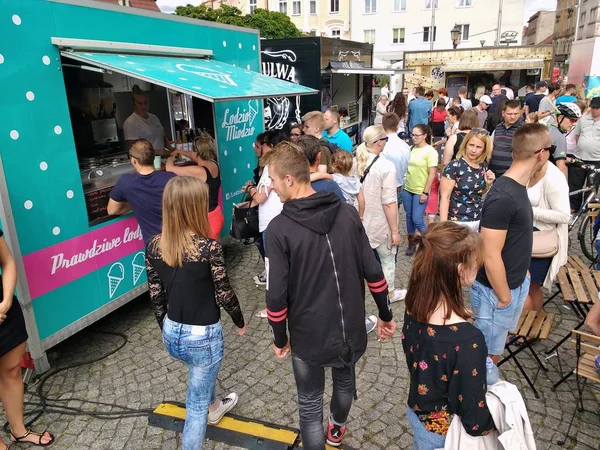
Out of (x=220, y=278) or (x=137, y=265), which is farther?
(x=137, y=265)

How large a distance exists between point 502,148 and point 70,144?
4.62 metres

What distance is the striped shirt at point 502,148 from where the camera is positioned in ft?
17.3

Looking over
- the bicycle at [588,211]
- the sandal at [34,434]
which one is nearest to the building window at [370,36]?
the bicycle at [588,211]

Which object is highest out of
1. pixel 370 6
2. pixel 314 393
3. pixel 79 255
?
pixel 370 6

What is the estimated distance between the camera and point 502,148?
5.32 m

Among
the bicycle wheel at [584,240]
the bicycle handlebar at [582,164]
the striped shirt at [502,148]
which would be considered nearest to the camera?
the striped shirt at [502,148]

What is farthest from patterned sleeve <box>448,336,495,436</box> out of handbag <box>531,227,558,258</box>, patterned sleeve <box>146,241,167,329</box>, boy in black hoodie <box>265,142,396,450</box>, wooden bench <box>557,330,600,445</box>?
handbag <box>531,227,558,258</box>

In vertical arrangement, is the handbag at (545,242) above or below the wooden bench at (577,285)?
above

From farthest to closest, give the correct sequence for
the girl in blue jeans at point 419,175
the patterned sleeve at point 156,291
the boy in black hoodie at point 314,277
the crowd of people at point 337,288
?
the girl in blue jeans at point 419,175
the patterned sleeve at point 156,291
the boy in black hoodie at point 314,277
the crowd of people at point 337,288

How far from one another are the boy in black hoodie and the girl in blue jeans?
122 inches

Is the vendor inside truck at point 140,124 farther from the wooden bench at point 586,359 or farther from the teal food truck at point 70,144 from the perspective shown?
the wooden bench at point 586,359

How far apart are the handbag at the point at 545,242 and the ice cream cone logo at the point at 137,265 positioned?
11.0 ft

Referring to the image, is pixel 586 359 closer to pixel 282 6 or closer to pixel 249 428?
pixel 249 428

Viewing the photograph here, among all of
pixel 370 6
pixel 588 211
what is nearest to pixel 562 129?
pixel 588 211
